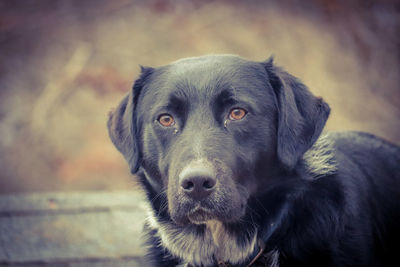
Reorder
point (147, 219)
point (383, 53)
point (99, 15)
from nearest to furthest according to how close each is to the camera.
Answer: point (147, 219), point (383, 53), point (99, 15)

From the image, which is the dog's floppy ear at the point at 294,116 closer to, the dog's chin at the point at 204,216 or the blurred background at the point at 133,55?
the dog's chin at the point at 204,216

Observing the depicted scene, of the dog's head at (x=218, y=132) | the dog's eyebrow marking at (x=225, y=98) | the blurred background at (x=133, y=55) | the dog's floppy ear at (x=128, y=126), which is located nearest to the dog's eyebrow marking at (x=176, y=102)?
the dog's head at (x=218, y=132)

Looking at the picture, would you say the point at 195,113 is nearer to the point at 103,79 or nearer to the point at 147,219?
the point at 147,219

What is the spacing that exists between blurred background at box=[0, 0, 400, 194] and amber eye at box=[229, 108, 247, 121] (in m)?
5.32

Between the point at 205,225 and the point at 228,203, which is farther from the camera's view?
the point at 205,225

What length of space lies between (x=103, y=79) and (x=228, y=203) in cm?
726

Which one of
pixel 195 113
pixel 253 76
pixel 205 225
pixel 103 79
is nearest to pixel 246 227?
pixel 205 225

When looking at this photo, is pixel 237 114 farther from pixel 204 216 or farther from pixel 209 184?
pixel 204 216

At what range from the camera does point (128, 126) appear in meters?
2.91

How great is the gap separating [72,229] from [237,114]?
103 inches

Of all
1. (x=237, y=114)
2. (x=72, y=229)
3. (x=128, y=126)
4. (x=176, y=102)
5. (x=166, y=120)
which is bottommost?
(x=72, y=229)

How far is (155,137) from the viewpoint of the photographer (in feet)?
8.91

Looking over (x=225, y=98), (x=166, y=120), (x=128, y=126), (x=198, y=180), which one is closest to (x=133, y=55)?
(x=128, y=126)

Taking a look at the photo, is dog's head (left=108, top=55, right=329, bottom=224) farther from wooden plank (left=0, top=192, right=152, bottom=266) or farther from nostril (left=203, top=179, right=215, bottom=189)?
wooden plank (left=0, top=192, right=152, bottom=266)
